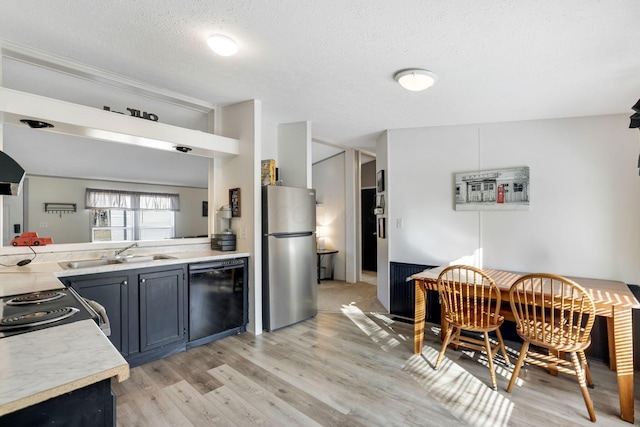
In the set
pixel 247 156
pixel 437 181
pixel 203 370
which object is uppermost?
pixel 247 156

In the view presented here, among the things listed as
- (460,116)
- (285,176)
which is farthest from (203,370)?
(460,116)

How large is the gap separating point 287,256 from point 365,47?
7.11 feet

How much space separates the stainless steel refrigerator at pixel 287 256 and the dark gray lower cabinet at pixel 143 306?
2.80 feet

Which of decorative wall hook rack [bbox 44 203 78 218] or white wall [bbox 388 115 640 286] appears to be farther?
decorative wall hook rack [bbox 44 203 78 218]

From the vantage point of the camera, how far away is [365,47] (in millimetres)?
2008

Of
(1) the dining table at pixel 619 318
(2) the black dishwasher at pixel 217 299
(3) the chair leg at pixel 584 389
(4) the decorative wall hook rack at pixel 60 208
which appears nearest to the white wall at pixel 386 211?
(1) the dining table at pixel 619 318

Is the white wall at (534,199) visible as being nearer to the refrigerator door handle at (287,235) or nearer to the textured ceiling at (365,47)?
the textured ceiling at (365,47)

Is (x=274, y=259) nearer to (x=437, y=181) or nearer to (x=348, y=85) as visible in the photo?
(x=348, y=85)

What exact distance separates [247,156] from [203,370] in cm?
204

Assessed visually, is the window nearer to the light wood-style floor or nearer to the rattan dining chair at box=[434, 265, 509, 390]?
the light wood-style floor

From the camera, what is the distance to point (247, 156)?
3188 millimetres

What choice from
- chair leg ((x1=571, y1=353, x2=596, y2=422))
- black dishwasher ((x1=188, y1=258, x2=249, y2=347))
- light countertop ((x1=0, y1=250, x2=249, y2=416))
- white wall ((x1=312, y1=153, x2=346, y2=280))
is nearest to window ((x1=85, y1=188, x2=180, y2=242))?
white wall ((x1=312, y1=153, x2=346, y2=280))

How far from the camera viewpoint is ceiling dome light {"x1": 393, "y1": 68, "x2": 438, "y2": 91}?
2.29 metres

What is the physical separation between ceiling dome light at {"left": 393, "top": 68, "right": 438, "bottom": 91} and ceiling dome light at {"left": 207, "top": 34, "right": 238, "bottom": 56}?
1252mm
